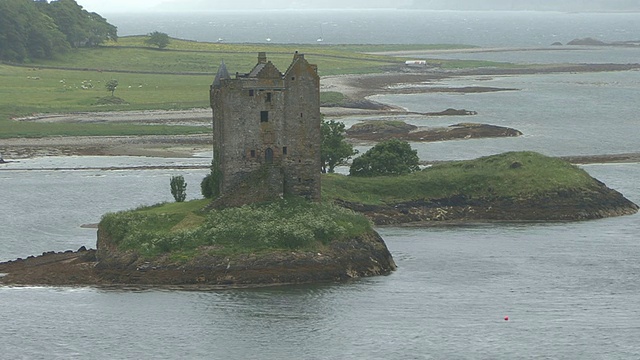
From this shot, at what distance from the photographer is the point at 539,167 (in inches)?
3750

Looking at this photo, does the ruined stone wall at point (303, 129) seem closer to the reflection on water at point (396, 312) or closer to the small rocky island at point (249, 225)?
the small rocky island at point (249, 225)

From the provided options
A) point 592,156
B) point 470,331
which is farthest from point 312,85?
point 592,156

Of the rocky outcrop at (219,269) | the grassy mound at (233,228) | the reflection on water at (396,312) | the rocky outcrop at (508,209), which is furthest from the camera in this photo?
the rocky outcrop at (508,209)

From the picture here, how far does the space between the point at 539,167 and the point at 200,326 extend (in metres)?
40.1

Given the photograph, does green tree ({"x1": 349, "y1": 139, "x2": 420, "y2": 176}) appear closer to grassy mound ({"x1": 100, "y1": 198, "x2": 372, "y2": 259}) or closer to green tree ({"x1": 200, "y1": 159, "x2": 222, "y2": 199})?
green tree ({"x1": 200, "y1": 159, "x2": 222, "y2": 199})

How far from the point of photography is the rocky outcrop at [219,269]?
6800 cm

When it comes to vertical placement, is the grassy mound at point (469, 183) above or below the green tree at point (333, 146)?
below

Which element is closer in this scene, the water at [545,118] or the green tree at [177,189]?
the green tree at [177,189]

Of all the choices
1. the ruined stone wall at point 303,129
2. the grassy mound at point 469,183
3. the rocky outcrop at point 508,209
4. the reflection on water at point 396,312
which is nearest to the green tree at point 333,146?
the grassy mound at point 469,183

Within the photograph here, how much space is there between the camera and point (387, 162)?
3836 inches

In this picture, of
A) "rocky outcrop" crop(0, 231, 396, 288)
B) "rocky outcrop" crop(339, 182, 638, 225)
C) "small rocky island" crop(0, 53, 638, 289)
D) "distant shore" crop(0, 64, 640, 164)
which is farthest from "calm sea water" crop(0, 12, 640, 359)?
"distant shore" crop(0, 64, 640, 164)

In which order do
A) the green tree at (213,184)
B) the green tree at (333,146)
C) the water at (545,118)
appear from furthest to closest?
the water at (545,118) → the green tree at (333,146) → the green tree at (213,184)

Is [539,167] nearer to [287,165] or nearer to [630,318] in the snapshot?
[287,165]

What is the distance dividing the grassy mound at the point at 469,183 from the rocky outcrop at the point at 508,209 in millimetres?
554
